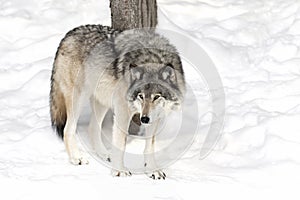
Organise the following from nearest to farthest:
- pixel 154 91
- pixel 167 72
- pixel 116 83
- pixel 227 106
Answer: pixel 154 91 → pixel 167 72 → pixel 116 83 → pixel 227 106

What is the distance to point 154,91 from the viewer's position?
14.3 feet


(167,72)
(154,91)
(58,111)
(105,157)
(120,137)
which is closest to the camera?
(154,91)

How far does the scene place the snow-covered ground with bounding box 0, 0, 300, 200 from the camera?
170 inches

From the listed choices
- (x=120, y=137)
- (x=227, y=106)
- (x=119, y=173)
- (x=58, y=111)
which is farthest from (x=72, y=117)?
(x=227, y=106)

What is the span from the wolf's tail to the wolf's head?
0.83 m

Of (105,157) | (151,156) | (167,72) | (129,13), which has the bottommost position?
(105,157)

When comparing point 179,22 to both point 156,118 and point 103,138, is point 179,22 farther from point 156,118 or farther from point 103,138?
point 156,118

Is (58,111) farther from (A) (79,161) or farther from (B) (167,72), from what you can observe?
(B) (167,72)

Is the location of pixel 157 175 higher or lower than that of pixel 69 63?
lower

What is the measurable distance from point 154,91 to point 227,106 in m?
1.43

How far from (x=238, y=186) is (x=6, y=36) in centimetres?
378

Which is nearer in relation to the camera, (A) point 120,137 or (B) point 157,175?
(B) point 157,175

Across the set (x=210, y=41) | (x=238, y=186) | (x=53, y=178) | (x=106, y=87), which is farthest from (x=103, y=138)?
(x=210, y=41)

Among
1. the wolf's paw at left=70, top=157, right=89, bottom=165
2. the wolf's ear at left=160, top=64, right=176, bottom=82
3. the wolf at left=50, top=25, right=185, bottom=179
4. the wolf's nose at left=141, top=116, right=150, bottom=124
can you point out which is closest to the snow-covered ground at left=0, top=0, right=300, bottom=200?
the wolf's paw at left=70, top=157, right=89, bottom=165
